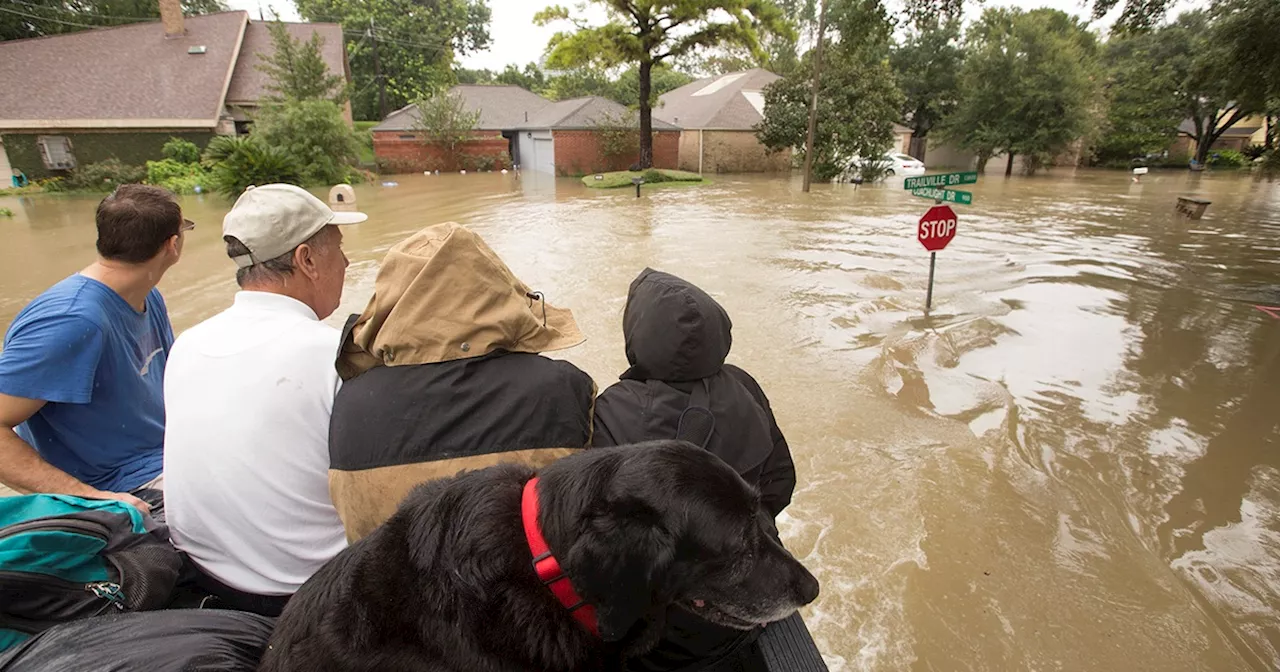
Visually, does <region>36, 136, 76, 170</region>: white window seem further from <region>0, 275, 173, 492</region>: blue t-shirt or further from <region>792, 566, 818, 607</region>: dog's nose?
<region>792, 566, 818, 607</region>: dog's nose

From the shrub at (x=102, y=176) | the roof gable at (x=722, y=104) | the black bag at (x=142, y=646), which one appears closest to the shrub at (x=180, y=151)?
the shrub at (x=102, y=176)

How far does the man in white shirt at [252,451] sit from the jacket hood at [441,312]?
16cm

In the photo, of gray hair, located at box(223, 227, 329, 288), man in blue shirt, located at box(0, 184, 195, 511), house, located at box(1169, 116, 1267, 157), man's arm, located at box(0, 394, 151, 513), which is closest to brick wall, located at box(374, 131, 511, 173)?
man in blue shirt, located at box(0, 184, 195, 511)

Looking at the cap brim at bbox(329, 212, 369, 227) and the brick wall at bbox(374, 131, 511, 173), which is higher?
the brick wall at bbox(374, 131, 511, 173)

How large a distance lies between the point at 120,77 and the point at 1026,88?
4385cm

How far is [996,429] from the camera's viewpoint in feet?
16.9

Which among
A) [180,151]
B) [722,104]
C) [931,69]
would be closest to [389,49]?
[180,151]

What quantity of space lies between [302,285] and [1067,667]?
3785 mm

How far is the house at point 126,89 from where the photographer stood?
24250 mm

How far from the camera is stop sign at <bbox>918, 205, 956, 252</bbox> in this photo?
7.65m

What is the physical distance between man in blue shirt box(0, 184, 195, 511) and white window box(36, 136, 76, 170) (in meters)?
31.1

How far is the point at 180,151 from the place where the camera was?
24.8 m

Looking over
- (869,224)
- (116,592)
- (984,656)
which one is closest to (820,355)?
(984,656)

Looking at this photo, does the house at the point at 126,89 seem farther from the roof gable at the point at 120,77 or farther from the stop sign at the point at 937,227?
the stop sign at the point at 937,227
